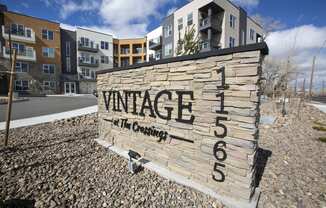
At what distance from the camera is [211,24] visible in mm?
18625

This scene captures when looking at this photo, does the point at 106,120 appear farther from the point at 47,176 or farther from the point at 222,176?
the point at 222,176

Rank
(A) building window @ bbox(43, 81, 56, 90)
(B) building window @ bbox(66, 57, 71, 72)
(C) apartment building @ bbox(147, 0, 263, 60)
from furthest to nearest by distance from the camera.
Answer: (B) building window @ bbox(66, 57, 71, 72)
(A) building window @ bbox(43, 81, 56, 90)
(C) apartment building @ bbox(147, 0, 263, 60)

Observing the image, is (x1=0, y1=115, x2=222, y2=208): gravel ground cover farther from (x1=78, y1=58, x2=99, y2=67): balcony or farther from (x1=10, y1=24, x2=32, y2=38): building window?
(x1=78, y1=58, x2=99, y2=67): balcony

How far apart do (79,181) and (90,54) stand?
34677 millimetres

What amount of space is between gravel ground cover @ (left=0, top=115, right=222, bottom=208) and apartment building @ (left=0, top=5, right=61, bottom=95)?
27.5 metres

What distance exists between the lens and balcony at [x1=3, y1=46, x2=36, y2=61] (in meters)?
24.0

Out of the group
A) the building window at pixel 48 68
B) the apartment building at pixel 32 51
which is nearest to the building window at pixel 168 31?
the apartment building at pixel 32 51

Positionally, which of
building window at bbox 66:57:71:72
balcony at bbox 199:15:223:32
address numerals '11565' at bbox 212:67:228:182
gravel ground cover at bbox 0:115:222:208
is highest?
balcony at bbox 199:15:223:32

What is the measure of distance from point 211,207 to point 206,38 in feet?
68.6

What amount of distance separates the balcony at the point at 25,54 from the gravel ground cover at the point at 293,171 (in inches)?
1315

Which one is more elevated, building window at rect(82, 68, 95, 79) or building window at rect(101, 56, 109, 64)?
building window at rect(101, 56, 109, 64)

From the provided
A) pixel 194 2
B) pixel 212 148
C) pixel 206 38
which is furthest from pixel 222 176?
pixel 194 2

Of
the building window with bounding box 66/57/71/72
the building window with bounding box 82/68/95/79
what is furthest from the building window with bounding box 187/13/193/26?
the building window with bounding box 66/57/71/72

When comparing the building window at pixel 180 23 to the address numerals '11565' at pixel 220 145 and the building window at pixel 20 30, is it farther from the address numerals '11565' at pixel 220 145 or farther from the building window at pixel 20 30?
the building window at pixel 20 30
